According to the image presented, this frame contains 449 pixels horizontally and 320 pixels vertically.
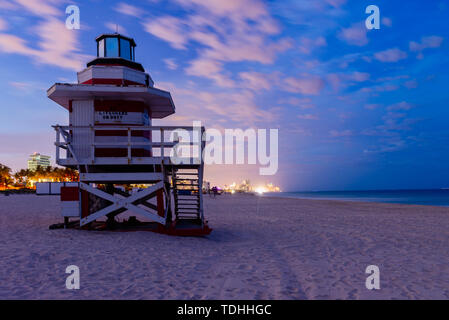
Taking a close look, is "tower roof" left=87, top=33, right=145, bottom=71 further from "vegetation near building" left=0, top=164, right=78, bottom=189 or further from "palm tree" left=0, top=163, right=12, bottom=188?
"palm tree" left=0, top=163, right=12, bottom=188

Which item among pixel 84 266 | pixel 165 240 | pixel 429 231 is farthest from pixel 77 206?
pixel 429 231

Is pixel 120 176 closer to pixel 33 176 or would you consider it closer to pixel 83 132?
pixel 83 132

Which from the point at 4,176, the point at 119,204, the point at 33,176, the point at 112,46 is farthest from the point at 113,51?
the point at 33,176

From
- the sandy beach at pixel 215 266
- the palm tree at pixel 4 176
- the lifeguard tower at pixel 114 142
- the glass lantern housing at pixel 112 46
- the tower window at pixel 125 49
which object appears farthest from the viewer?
the palm tree at pixel 4 176

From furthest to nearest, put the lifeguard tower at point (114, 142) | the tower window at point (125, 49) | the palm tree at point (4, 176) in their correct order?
the palm tree at point (4, 176) → the tower window at point (125, 49) → the lifeguard tower at point (114, 142)

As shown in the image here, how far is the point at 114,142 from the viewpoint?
1052 cm

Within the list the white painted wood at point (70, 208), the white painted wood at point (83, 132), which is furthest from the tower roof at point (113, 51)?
the white painted wood at point (70, 208)

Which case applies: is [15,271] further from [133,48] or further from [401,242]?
[401,242]

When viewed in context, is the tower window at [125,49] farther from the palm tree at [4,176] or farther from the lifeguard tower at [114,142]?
the palm tree at [4,176]

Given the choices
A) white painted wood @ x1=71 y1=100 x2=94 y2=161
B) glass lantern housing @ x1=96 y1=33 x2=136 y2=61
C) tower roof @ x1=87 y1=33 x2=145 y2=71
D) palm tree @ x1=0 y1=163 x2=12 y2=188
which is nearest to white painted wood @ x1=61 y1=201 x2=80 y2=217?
white painted wood @ x1=71 y1=100 x2=94 y2=161

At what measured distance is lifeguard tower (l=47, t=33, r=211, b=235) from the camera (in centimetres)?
1005

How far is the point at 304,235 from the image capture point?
11.6m

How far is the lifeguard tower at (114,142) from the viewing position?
10.1 meters
